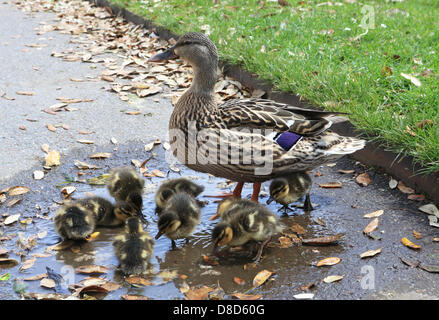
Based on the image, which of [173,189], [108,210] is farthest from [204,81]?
[108,210]

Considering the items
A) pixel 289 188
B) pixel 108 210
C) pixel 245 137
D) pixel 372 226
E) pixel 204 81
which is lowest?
pixel 108 210

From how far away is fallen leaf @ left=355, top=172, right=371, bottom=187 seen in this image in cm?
470

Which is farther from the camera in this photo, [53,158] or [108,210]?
Answer: [53,158]

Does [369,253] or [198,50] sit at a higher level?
[198,50]

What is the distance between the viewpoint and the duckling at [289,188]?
4.17m

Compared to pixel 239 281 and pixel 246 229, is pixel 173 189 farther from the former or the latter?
pixel 239 281

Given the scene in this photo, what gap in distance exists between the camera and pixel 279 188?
4160 millimetres

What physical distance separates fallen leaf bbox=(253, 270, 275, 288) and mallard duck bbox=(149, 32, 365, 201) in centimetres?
90

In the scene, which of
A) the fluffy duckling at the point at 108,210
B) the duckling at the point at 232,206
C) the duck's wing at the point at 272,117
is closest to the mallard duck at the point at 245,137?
the duck's wing at the point at 272,117

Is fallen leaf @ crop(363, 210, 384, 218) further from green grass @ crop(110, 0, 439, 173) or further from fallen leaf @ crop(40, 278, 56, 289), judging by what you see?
fallen leaf @ crop(40, 278, 56, 289)

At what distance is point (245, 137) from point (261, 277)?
3.67 ft
